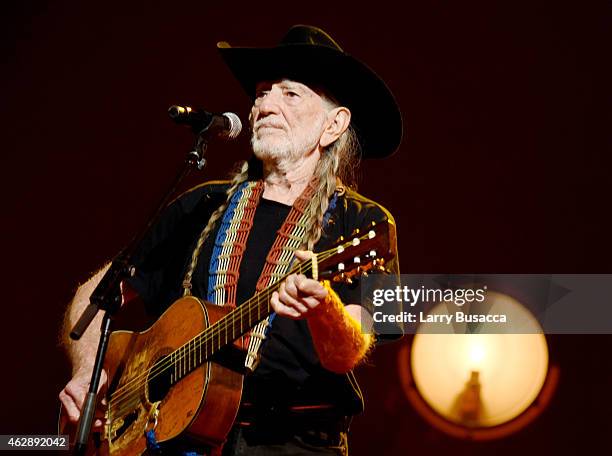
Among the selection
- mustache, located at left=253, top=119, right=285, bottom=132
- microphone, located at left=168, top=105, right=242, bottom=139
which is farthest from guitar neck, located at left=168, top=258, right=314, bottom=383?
mustache, located at left=253, top=119, right=285, bottom=132

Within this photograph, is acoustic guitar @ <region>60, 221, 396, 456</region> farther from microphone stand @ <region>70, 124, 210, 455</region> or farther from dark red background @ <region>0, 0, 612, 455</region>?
dark red background @ <region>0, 0, 612, 455</region>

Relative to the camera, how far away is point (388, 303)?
242cm

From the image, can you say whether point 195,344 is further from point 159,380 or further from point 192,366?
point 159,380

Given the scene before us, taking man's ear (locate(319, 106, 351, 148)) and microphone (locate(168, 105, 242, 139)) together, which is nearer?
microphone (locate(168, 105, 242, 139))

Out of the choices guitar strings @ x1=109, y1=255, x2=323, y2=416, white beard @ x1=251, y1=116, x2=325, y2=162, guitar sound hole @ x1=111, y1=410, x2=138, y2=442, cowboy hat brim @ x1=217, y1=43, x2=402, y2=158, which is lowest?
guitar sound hole @ x1=111, y1=410, x2=138, y2=442

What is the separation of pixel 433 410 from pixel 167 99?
2.24m

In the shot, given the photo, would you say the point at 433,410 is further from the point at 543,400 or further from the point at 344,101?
the point at 344,101

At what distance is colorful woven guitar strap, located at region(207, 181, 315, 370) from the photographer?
8.13 ft

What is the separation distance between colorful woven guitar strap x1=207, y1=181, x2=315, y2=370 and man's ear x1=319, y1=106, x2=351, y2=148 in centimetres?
26

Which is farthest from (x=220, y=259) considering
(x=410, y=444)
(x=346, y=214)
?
(x=410, y=444)

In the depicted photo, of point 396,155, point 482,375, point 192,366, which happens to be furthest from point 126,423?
point 396,155

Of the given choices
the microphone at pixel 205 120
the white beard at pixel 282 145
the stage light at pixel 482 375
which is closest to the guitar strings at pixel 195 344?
the microphone at pixel 205 120

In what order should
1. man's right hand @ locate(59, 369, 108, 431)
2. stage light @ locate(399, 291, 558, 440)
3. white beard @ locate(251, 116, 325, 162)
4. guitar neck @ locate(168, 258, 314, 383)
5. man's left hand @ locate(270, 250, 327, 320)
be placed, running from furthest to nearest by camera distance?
stage light @ locate(399, 291, 558, 440), white beard @ locate(251, 116, 325, 162), man's right hand @ locate(59, 369, 108, 431), guitar neck @ locate(168, 258, 314, 383), man's left hand @ locate(270, 250, 327, 320)

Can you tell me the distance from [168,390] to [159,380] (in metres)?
0.09
